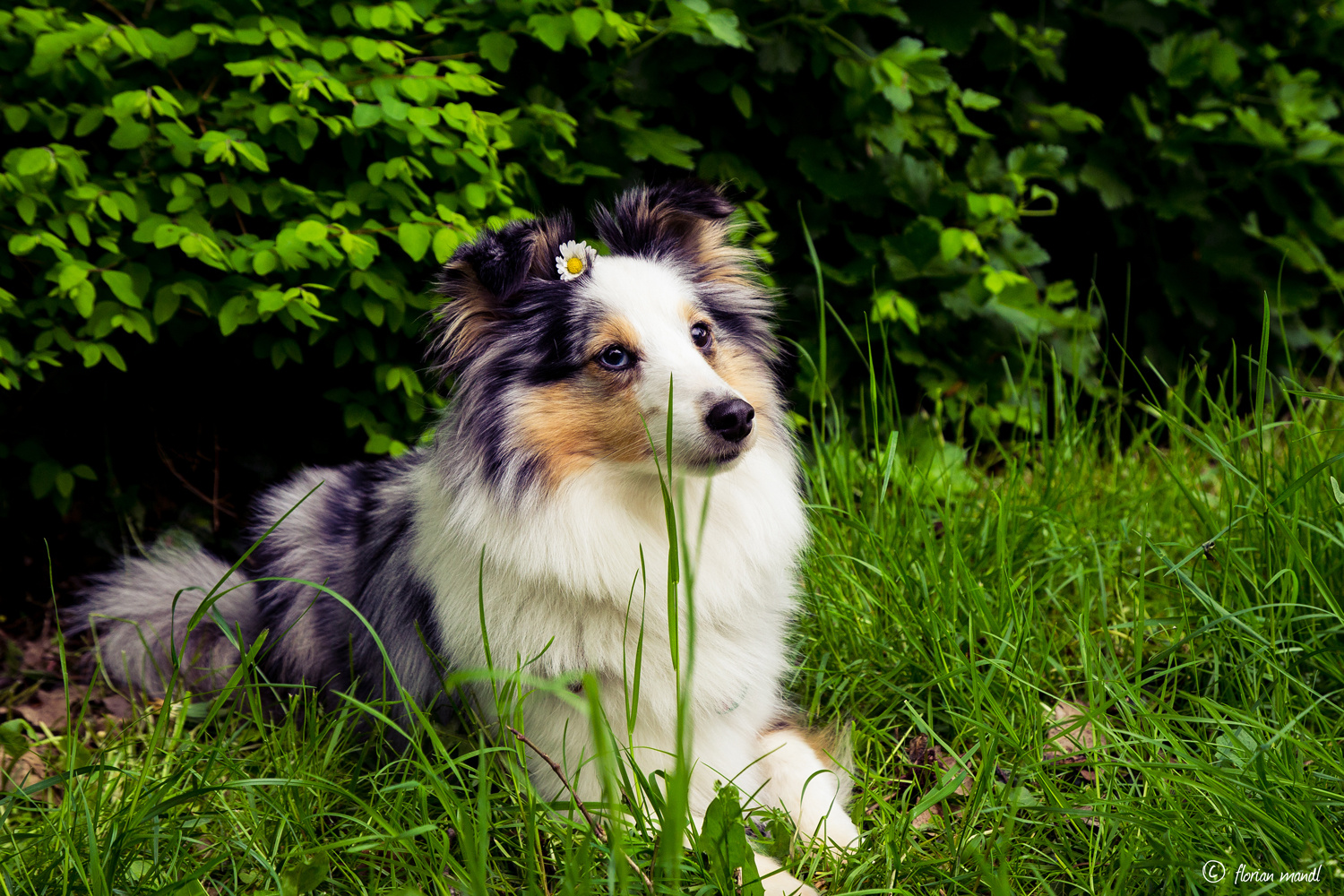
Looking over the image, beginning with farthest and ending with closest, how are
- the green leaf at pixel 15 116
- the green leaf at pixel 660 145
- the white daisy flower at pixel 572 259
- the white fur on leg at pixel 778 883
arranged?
the green leaf at pixel 660 145 → the green leaf at pixel 15 116 → the white daisy flower at pixel 572 259 → the white fur on leg at pixel 778 883

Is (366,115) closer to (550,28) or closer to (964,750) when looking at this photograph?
(550,28)

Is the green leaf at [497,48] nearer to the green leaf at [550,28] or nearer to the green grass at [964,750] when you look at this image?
the green leaf at [550,28]

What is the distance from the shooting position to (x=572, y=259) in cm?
231

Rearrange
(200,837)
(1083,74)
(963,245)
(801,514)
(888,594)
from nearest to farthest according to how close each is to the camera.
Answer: (200,837) → (801,514) → (888,594) → (963,245) → (1083,74)

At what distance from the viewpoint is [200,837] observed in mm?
2027

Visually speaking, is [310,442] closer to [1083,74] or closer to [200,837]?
[200,837]

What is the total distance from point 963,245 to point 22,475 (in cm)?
355

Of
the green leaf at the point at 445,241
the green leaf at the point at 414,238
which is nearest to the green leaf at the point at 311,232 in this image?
the green leaf at the point at 414,238

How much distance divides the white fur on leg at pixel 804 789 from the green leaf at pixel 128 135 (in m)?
2.36

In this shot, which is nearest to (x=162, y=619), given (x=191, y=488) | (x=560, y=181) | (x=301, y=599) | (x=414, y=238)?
(x=301, y=599)

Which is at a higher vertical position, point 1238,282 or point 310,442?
point 1238,282

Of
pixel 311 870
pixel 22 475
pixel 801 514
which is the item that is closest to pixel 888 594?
A: pixel 801 514

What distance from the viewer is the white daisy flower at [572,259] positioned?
2.30m

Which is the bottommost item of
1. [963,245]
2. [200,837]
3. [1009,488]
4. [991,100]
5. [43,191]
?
[200,837]
